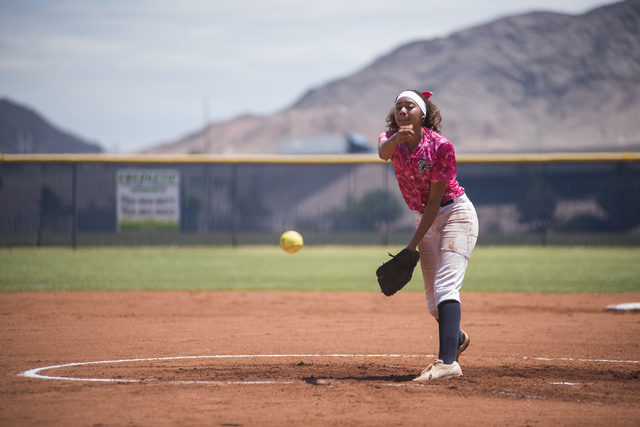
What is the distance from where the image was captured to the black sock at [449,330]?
13.6 ft

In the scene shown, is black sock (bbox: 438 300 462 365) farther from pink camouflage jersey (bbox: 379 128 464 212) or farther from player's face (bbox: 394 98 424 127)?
player's face (bbox: 394 98 424 127)

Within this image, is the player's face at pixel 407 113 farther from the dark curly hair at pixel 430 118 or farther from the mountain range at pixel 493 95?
the mountain range at pixel 493 95

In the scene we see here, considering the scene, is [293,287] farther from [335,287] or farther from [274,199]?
[274,199]

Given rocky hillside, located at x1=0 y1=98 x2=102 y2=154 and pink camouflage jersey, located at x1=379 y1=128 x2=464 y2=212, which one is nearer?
pink camouflage jersey, located at x1=379 y1=128 x2=464 y2=212

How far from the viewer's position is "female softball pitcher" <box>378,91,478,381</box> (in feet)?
13.4

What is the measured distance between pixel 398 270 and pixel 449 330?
0.54 m

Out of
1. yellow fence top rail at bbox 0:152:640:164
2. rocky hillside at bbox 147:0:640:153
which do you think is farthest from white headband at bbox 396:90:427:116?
rocky hillside at bbox 147:0:640:153

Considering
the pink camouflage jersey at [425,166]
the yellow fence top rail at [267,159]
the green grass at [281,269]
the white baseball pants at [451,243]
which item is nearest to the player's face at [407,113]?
the pink camouflage jersey at [425,166]

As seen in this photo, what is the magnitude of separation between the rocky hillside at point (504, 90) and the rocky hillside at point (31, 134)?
2071 centimetres

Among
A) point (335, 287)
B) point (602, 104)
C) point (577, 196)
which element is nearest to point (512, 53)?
point (602, 104)

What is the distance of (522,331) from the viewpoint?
6.42 m

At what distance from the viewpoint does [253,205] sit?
21344mm

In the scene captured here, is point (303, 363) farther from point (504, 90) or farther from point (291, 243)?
point (504, 90)

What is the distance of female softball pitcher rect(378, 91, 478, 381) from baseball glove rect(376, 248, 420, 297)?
10 centimetres
